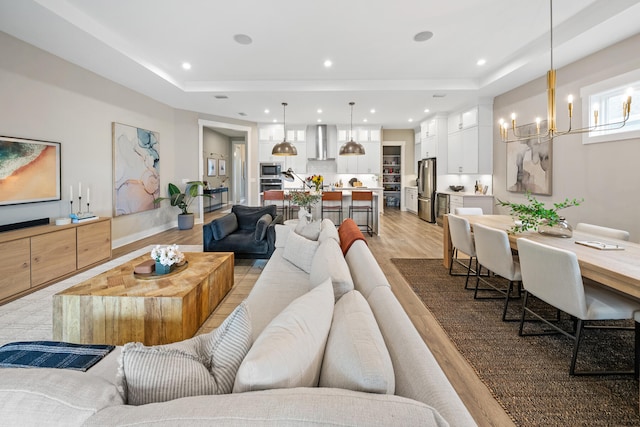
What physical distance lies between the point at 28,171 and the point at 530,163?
7.25 m

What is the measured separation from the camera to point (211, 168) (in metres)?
9.80

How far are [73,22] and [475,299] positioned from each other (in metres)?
5.18

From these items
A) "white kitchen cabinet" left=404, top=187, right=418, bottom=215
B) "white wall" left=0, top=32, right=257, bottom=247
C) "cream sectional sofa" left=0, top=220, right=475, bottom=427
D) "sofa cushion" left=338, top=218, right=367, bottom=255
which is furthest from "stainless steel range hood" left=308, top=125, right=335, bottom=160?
"cream sectional sofa" left=0, top=220, right=475, bottom=427

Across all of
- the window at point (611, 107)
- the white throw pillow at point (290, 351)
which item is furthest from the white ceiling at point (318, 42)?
the white throw pillow at point (290, 351)

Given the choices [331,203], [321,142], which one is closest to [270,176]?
[321,142]

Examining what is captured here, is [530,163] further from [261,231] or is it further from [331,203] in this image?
[261,231]

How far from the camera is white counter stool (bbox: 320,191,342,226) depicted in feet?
19.9

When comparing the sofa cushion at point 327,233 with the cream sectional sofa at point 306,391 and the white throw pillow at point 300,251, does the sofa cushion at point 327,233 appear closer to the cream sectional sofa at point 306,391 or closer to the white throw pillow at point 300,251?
the white throw pillow at point 300,251

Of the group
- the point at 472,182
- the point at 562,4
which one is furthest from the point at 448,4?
the point at 472,182

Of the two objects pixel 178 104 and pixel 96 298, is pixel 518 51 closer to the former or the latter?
pixel 96 298

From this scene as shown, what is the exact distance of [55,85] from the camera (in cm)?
401

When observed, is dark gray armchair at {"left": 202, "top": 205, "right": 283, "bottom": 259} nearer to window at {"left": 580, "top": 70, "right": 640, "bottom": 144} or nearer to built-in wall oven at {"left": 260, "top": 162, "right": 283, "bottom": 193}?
window at {"left": 580, "top": 70, "right": 640, "bottom": 144}

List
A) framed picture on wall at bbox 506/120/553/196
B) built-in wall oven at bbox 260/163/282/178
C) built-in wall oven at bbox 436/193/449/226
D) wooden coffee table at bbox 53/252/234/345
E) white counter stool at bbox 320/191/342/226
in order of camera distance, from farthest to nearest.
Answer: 1. built-in wall oven at bbox 260/163/282/178
2. built-in wall oven at bbox 436/193/449/226
3. white counter stool at bbox 320/191/342/226
4. framed picture on wall at bbox 506/120/553/196
5. wooden coffee table at bbox 53/252/234/345

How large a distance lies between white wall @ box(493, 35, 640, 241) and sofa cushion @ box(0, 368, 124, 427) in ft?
16.6
